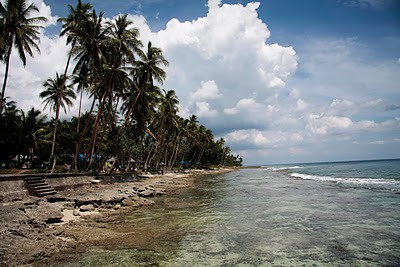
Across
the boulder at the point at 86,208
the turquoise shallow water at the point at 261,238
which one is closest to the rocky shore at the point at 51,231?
the boulder at the point at 86,208

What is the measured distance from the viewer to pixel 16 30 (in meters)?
19.8

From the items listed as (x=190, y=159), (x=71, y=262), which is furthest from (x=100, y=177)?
(x=190, y=159)

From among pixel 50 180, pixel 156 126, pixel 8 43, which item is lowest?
pixel 50 180

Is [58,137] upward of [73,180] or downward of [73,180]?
upward

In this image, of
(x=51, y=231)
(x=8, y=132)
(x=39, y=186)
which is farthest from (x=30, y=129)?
(x=51, y=231)

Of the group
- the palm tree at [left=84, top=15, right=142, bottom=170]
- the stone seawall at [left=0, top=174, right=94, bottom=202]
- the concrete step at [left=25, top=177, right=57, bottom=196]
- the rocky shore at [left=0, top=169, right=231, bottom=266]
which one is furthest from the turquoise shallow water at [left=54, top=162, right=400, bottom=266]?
the palm tree at [left=84, top=15, right=142, bottom=170]

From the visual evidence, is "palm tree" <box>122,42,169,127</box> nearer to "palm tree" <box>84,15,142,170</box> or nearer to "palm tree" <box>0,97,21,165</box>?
"palm tree" <box>84,15,142,170</box>

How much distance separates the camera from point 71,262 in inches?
238

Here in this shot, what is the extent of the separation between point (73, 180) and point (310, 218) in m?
17.1

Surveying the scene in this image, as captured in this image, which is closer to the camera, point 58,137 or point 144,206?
point 144,206

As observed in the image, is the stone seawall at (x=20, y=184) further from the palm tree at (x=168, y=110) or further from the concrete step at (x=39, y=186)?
the palm tree at (x=168, y=110)

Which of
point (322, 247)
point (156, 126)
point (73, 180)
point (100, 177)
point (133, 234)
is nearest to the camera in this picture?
point (322, 247)

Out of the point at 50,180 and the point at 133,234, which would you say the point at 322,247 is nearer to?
the point at 133,234

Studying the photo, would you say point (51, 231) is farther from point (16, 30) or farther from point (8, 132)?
point (8, 132)
